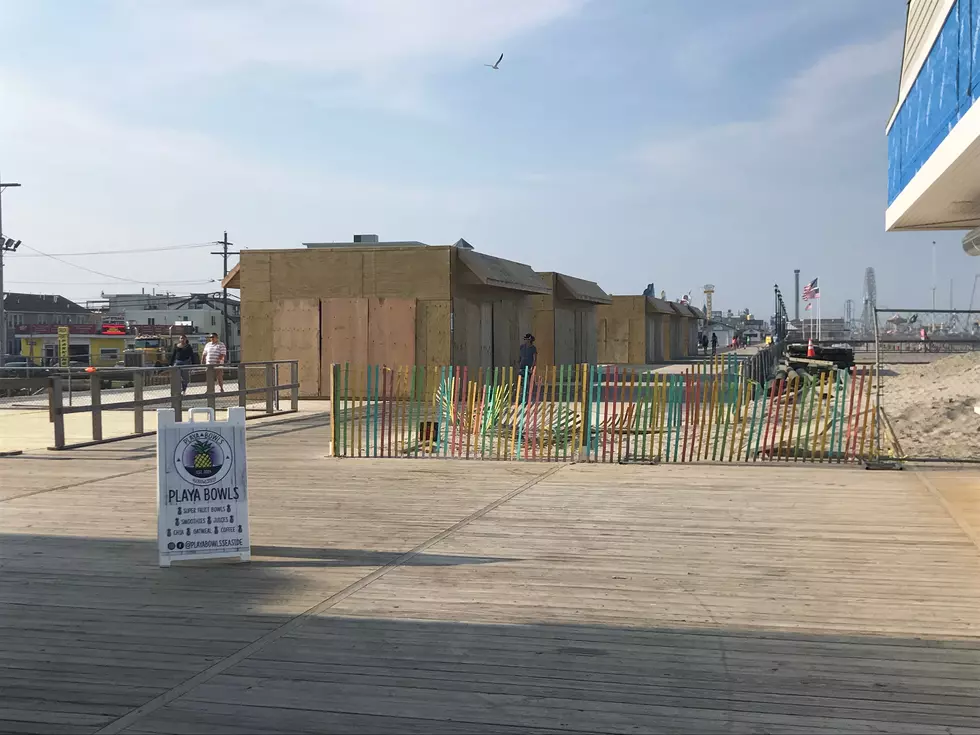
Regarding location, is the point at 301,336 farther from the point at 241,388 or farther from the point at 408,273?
the point at 241,388

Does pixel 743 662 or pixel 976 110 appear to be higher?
pixel 976 110

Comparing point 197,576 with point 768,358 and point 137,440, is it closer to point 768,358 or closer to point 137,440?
point 137,440

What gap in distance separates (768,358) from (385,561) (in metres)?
24.9

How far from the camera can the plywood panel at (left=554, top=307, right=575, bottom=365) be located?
33.5m

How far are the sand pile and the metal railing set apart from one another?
11.1m

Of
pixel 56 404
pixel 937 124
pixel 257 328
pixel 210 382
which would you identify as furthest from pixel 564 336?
pixel 937 124

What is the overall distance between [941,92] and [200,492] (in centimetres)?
801

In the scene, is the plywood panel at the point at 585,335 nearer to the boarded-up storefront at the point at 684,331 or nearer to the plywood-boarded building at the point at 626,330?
the plywood-boarded building at the point at 626,330

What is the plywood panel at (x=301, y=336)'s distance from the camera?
23812mm

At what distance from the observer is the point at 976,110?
783 cm

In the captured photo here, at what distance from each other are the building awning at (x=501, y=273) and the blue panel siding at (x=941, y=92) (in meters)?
11.6

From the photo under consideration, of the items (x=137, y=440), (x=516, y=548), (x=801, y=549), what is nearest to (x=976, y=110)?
(x=801, y=549)

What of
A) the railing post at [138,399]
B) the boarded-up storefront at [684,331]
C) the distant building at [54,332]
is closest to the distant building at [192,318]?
the distant building at [54,332]

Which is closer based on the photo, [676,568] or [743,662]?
[743,662]
